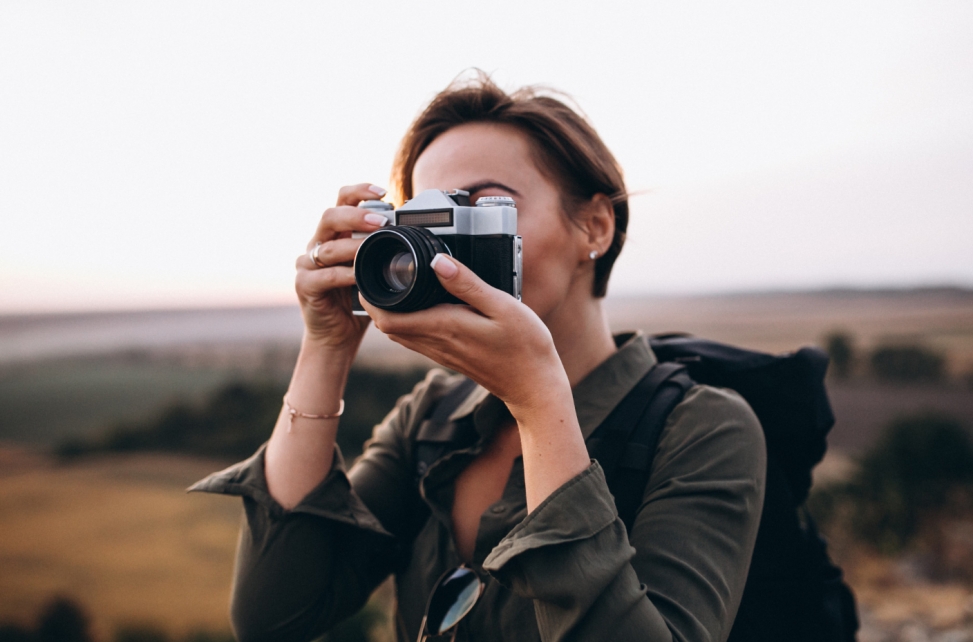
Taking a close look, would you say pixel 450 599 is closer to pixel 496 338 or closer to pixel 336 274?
pixel 496 338

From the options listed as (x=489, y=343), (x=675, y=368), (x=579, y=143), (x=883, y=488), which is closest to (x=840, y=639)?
(x=675, y=368)

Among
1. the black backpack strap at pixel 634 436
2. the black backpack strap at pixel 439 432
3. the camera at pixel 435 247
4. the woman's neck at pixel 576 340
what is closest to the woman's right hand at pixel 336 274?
the camera at pixel 435 247

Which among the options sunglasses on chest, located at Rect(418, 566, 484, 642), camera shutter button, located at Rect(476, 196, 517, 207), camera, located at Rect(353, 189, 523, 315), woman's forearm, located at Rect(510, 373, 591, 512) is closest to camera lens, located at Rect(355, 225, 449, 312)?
camera, located at Rect(353, 189, 523, 315)

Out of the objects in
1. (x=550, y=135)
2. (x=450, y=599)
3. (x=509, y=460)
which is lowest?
(x=450, y=599)

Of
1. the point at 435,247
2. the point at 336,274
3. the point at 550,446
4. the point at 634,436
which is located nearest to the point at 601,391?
the point at 634,436

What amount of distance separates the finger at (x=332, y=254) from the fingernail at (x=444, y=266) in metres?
0.28

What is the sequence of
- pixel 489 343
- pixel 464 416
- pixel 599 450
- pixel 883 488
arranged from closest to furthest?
1. pixel 489 343
2. pixel 599 450
3. pixel 464 416
4. pixel 883 488

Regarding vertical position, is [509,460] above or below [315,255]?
below

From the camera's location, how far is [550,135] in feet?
3.81

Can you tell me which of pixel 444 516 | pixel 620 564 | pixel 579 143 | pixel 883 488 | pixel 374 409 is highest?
pixel 579 143

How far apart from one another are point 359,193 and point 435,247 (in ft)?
1.12

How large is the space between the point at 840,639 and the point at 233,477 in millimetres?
1178

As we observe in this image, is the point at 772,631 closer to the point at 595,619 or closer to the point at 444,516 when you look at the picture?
the point at 595,619

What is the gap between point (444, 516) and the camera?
1116mm
